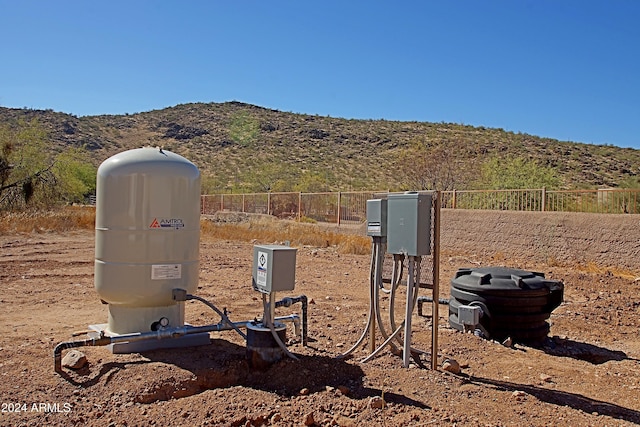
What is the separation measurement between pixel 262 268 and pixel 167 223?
0.98 m

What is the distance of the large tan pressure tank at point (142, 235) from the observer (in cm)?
480

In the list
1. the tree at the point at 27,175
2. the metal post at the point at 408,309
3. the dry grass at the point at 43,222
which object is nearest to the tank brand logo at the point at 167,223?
the metal post at the point at 408,309

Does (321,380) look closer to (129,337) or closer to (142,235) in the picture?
(129,337)

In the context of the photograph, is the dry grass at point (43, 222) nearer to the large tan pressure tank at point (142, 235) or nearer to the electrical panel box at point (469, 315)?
the large tan pressure tank at point (142, 235)

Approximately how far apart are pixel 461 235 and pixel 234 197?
1695 centimetres

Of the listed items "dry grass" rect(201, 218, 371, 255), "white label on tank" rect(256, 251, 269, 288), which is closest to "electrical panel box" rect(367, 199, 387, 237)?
"white label on tank" rect(256, 251, 269, 288)

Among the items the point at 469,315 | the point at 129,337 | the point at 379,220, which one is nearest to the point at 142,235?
the point at 129,337

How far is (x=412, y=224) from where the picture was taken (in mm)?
4562

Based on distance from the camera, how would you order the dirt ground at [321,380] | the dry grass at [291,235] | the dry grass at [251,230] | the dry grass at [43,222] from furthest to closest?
the dry grass at [43,222] < the dry grass at [251,230] < the dry grass at [291,235] < the dirt ground at [321,380]

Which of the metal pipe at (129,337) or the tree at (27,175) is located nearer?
the metal pipe at (129,337)

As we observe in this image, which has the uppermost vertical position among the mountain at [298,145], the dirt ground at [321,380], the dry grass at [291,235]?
the mountain at [298,145]

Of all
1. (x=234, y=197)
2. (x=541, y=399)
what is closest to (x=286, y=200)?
(x=234, y=197)

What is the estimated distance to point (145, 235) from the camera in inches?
190

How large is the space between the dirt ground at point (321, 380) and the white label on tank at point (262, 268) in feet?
2.22
